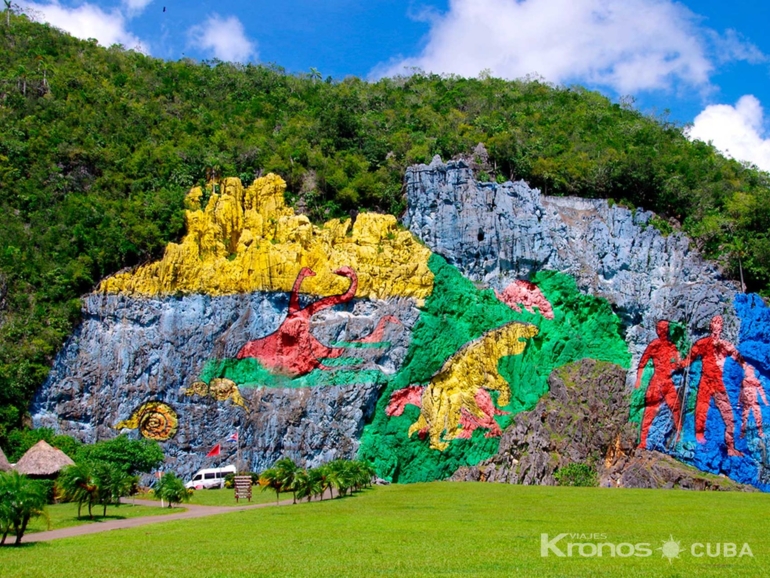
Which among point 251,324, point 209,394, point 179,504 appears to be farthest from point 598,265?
point 179,504

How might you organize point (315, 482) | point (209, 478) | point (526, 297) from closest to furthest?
point (315, 482) → point (209, 478) → point (526, 297)

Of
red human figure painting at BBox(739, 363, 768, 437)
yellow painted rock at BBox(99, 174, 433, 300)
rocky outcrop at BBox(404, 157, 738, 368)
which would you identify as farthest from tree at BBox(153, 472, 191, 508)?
red human figure painting at BBox(739, 363, 768, 437)

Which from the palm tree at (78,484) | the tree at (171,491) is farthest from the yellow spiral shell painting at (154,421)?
the palm tree at (78,484)

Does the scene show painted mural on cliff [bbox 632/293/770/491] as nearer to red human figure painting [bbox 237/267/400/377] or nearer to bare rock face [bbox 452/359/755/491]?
bare rock face [bbox 452/359/755/491]

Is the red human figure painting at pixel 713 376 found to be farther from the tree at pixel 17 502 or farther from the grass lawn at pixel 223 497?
the tree at pixel 17 502

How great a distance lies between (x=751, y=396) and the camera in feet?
108

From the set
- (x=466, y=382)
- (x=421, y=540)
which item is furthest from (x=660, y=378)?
(x=421, y=540)

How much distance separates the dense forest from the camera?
35500mm

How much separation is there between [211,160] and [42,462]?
18.7 metres

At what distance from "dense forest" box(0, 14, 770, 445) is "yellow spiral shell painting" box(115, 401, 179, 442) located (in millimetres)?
4330

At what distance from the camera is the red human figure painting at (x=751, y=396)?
3256 cm

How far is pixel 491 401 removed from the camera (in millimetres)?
33469

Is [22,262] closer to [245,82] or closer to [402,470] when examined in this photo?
[402,470]

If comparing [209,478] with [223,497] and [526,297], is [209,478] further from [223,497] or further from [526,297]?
[526,297]
